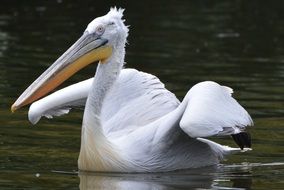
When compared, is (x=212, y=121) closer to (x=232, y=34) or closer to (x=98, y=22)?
(x=98, y=22)

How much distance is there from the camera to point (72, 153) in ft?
28.0

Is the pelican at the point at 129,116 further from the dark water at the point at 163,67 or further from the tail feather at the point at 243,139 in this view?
the dark water at the point at 163,67

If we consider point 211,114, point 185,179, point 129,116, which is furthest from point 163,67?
point 211,114

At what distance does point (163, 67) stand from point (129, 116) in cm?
494

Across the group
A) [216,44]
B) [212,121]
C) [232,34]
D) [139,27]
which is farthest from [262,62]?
[212,121]

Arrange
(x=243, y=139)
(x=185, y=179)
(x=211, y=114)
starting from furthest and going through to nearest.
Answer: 1. (x=243, y=139)
2. (x=185, y=179)
3. (x=211, y=114)

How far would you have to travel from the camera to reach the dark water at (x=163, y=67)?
764cm

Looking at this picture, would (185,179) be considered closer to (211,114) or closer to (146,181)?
(146,181)

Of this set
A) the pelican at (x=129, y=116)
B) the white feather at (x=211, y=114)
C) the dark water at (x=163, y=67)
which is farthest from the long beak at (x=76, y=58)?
the white feather at (x=211, y=114)

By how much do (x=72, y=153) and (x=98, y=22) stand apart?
1273mm

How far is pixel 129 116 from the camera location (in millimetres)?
8344

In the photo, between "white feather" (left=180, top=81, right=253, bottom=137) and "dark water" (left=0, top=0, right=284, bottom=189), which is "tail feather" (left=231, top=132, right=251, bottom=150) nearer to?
"dark water" (left=0, top=0, right=284, bottom=189)

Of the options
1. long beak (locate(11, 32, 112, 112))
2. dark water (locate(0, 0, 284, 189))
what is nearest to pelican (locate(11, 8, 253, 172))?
long beak (locate(11, 32, 112, 112))

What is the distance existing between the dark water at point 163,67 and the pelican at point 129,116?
136 millimetres
